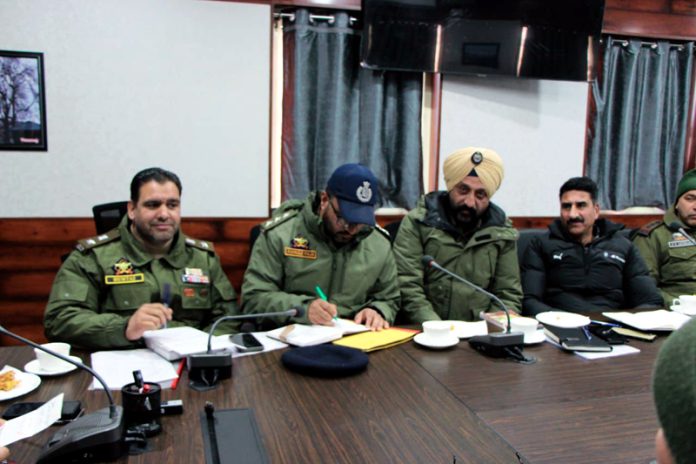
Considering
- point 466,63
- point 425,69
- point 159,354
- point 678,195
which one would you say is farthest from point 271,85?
point 678,195

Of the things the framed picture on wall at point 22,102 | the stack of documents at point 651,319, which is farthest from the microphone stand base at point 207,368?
the framed picture on wall at point 22,102

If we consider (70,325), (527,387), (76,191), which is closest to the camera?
(527,387)

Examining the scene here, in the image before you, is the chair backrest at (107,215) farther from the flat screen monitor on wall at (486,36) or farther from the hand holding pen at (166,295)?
the flat screen monitor on wall at (486,36)

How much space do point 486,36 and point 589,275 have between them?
1.82 meters

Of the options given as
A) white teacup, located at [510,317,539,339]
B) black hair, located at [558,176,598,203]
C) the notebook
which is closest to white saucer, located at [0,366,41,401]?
white teacup, located at [510,317,539,339]

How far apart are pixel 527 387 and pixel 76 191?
9.26 feet

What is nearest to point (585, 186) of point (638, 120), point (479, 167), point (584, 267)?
point (584, 267)

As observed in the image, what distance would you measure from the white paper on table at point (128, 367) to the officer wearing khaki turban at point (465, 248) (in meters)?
1.31

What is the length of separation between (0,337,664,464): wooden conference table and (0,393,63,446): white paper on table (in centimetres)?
3

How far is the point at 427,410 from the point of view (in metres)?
1.36

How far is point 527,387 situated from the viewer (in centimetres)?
153

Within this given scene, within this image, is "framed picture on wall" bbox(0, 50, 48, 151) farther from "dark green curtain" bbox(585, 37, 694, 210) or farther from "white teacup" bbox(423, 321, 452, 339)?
"dark green curtain" bbox(585, 37, 694, 210)

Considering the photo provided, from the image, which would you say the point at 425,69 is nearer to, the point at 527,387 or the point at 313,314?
the point at 313,314

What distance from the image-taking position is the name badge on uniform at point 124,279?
→ 2.10m
